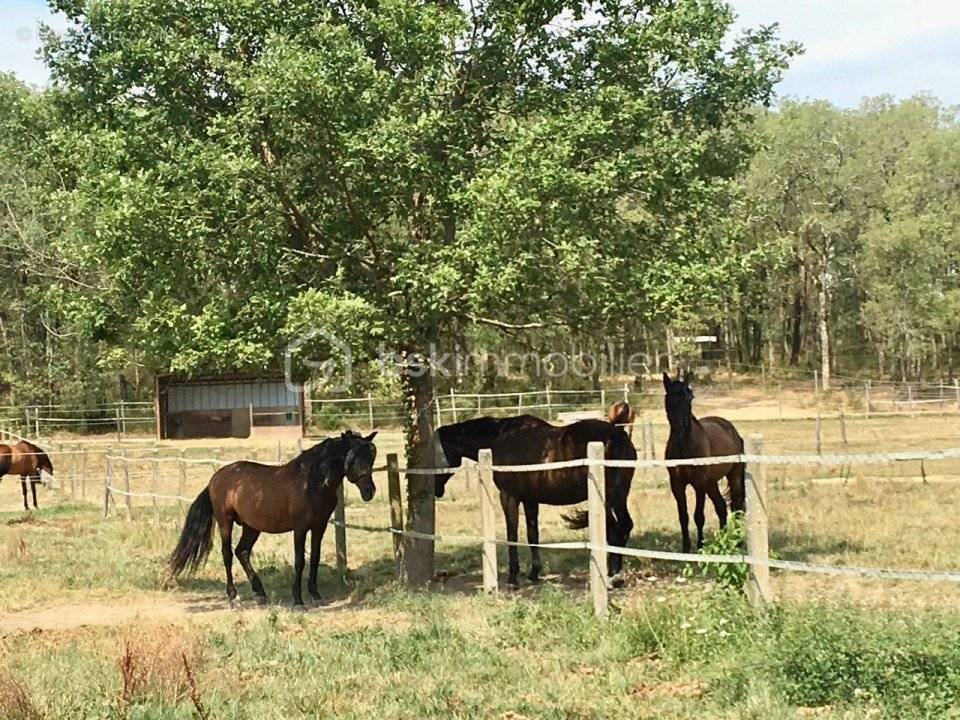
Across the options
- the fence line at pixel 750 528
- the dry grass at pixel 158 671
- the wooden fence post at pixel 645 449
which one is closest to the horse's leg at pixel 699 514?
the fence line at pixel 750 528

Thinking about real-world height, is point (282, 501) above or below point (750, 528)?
below

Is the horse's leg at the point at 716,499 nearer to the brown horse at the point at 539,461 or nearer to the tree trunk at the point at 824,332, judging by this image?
the brown horse at the point at 539,461

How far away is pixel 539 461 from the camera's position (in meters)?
12.9

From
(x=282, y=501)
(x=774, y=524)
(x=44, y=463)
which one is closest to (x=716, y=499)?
(x=774, y=524)

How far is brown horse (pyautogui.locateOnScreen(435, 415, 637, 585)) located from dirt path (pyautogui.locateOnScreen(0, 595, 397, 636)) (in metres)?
2.41

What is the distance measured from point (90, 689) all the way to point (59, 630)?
145 inches

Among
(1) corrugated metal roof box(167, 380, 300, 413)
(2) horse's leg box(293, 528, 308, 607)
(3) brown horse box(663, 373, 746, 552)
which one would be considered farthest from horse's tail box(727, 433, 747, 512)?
(1) corrugated metal roof box(167, 380, 300, 413)

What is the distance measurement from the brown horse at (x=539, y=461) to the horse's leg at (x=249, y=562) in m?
2.45

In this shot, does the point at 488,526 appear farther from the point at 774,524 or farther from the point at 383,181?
the point at 774,524

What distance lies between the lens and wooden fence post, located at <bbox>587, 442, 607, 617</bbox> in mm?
9078

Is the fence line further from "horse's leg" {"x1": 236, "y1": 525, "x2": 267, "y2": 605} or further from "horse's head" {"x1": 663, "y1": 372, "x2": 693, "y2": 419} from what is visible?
"horse's head" {"x1": 663, "y1": 372, "x2": 693, "y2": 419}

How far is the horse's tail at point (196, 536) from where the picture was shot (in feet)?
42.8

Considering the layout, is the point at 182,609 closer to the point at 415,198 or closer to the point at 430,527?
the point at 430,527

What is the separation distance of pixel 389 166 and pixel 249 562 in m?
5.08
